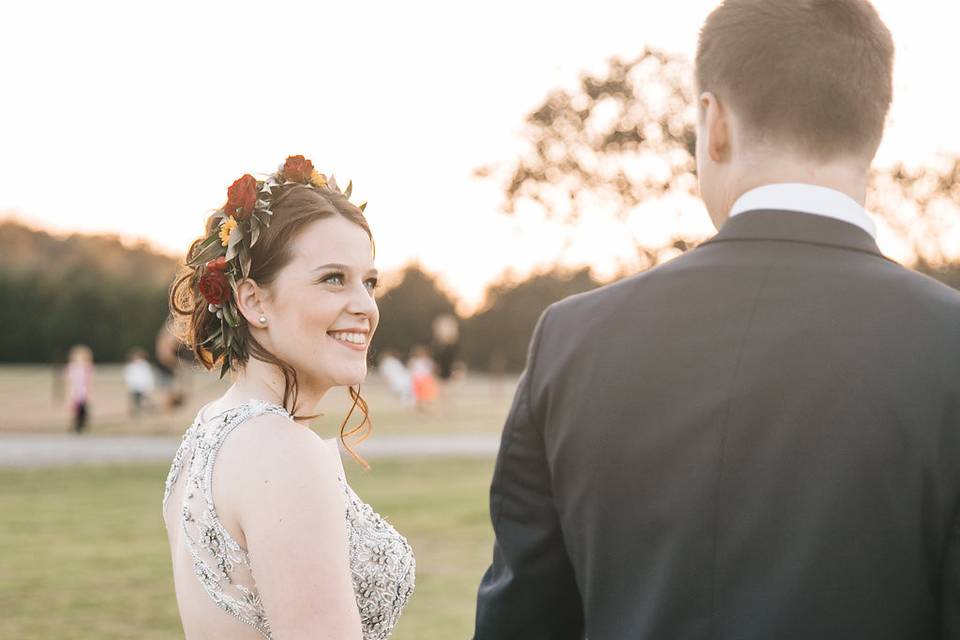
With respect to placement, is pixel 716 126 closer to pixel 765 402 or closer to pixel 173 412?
pixel 765 402

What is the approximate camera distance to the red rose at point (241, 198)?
3139 mm

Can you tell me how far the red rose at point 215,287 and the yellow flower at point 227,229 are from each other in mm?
101

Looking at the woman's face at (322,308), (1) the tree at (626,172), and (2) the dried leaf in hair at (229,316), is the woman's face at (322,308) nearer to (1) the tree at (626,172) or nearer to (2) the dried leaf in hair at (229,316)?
(2) the dried leaf in hair at (229,316)

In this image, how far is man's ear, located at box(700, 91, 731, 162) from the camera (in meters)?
2.03

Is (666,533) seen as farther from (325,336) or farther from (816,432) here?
(325,336)

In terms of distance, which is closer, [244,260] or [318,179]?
[244,260]

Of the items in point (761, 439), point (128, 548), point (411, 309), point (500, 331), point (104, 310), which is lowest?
point (500, 331)

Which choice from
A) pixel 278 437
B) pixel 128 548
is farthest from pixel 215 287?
pixel 128 548

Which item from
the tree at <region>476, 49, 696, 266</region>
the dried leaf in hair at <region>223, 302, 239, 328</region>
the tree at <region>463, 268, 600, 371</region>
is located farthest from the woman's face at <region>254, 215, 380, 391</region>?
the tree at <region>463, 268, 600, 371</region>

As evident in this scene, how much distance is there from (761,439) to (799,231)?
0.39m

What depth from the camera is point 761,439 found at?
185 cm

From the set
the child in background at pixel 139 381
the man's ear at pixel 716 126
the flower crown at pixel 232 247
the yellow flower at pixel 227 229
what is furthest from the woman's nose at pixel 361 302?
the child in background at pixel 139 381

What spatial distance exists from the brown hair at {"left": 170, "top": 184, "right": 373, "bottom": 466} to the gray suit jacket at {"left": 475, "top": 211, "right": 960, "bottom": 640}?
1.11 metres

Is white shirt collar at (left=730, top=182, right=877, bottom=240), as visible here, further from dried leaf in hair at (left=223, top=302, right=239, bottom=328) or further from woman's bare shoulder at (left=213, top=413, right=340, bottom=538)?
dried leaf in hair at (left=223, top=302, right=239, bottom=328)
